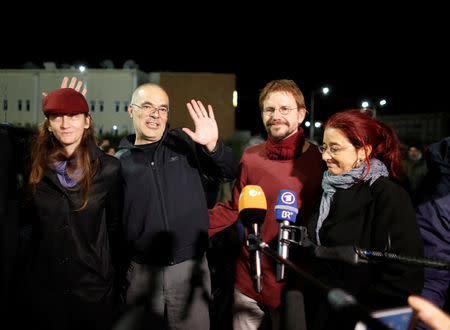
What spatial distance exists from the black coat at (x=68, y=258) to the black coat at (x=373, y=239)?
158cm

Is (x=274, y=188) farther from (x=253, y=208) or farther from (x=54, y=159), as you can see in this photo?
(x=54, y=159)

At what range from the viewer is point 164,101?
285cm

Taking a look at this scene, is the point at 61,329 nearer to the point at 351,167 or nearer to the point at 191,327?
the point at 191,327

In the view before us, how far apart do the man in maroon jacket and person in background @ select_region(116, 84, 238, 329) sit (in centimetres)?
28

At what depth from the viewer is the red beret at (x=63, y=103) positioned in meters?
2.29

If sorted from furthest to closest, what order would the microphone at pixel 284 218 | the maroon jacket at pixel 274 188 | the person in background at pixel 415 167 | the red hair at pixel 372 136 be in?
the person in background at pixel 415 167 → the maroon jacket at pixel 274 188 → the red hair at pixel 372 136 → the microphone at pixel 284 218

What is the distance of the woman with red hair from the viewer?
1690mm

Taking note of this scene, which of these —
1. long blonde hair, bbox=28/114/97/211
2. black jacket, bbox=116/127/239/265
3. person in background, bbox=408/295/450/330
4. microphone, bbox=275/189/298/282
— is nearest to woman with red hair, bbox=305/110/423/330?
microphone, bbox=275/189/298/282

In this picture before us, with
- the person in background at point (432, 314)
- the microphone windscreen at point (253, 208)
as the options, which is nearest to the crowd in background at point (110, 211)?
the microphone windscreen at point (253, 208)

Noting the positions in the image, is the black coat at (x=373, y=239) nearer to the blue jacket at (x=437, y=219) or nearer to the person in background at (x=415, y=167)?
the blue jacket at (x=437, y=219)

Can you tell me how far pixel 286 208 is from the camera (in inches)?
71.0

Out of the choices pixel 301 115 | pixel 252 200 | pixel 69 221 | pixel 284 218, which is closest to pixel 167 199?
pixel 69 221

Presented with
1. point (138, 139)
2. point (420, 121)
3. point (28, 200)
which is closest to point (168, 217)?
point (138, 139)

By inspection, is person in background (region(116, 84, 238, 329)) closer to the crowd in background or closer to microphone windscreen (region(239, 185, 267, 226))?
the crowd in background
